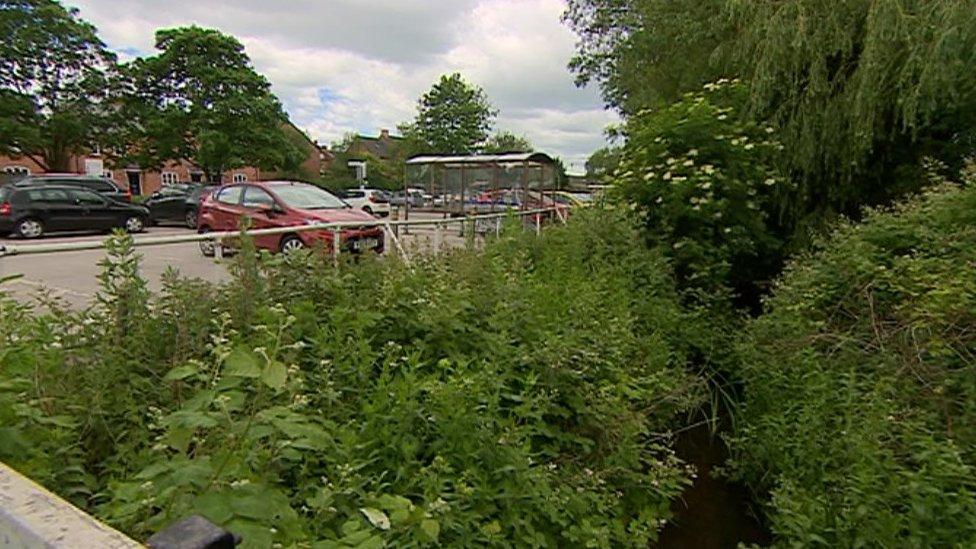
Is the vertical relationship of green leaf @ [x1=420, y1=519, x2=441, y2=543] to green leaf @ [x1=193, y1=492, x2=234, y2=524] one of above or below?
below

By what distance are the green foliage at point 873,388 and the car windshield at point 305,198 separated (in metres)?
6.66

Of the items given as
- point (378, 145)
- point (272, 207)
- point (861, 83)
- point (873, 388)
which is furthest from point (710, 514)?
point (378, 145)

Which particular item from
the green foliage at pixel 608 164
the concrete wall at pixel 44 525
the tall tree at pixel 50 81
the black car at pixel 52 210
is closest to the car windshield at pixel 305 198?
the green foliage at pixel 608 164

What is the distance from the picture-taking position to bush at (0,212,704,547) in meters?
1.55

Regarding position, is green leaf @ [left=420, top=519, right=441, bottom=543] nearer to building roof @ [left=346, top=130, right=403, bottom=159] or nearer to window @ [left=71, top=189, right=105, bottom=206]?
window @ [left=71, top=189, right=105, bottom=206]

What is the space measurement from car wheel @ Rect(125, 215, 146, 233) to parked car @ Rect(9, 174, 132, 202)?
0.74 m

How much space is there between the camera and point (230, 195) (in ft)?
30.7

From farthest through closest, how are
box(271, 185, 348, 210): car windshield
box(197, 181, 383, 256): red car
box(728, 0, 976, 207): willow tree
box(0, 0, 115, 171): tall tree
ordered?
1. box(0, 0, 115, 171): tall tree
2. box(271, 185, 348, 210): car windshield
3. box(197, 181, 383, 256): red car
4. box(728, 0, 976, 207): willow tree

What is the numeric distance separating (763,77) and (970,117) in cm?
252

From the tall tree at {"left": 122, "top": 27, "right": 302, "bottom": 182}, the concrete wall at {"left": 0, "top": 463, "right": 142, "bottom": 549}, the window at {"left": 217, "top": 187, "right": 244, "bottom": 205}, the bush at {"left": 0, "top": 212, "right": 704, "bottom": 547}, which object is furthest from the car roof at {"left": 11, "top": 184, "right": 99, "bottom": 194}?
the concrete wall at {"left": 0, "top": 463, "right": 142, "bottom": 549}

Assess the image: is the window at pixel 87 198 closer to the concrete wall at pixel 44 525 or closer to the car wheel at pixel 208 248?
the car wheel at pixel 208 248

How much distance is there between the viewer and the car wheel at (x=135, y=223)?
15.6 meters

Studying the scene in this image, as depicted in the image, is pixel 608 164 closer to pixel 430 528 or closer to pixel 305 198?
pixel 305 198

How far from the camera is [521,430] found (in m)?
2.55
